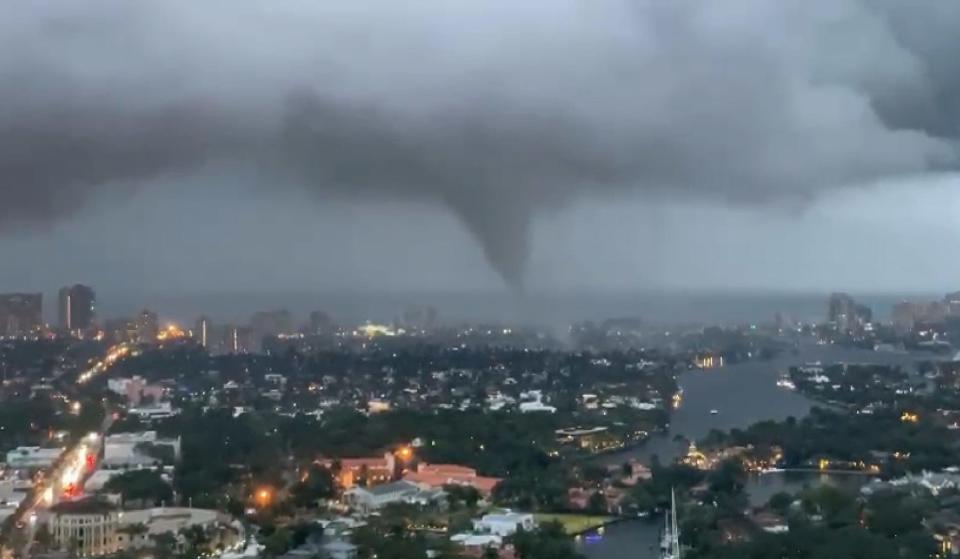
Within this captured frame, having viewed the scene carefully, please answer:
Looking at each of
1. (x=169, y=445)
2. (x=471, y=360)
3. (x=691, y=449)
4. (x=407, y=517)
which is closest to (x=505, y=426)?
(x=691, y=449)

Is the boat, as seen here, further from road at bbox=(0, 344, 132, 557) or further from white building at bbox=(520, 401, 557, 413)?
road at bbox=(0, 344, 132, 557)

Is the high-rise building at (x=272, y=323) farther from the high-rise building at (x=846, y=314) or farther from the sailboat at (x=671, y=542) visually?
the sailboat at (x=671, y=542)

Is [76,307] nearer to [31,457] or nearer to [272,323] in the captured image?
[272,323]

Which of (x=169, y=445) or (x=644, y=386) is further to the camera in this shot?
(x=644, y=386)

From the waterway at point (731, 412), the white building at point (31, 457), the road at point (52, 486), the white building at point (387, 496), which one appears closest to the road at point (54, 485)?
the road at point (52, 486)

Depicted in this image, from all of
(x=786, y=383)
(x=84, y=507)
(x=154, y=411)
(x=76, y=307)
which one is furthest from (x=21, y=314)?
(x=84, y=507)

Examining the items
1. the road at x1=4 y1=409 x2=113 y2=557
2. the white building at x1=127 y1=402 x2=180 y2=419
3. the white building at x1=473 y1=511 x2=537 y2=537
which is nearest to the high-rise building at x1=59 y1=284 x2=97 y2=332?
the white building at x1=127 y1=402 x2=180 y2=419

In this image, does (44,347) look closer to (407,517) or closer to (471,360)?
(471,360)
